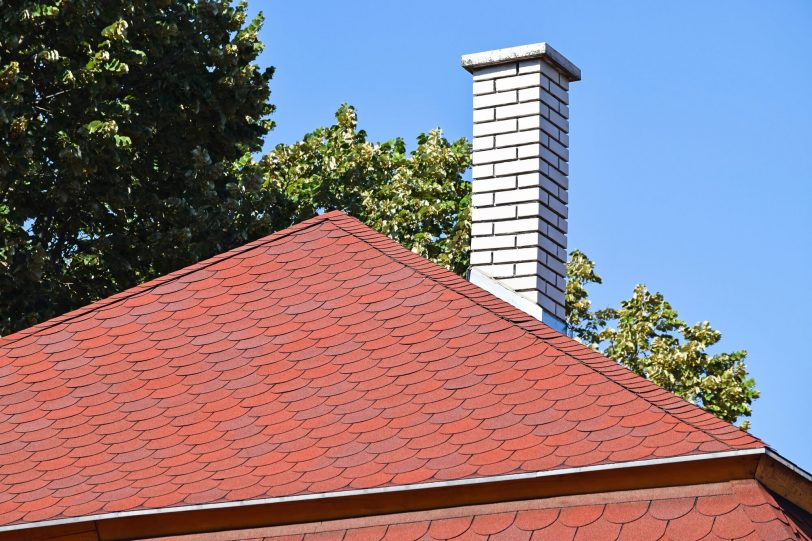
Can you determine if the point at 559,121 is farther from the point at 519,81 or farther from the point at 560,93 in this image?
the point at 519,81

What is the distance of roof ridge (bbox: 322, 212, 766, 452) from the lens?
8.92m

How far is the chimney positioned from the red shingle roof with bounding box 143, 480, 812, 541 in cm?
373

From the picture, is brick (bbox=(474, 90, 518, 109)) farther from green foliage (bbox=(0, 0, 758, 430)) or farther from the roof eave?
green foliage (bbox=(0, 0, 758, 430))

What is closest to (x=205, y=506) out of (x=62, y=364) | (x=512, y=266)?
(x=62, y=364)

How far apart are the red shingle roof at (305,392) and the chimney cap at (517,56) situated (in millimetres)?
Answer: 1895

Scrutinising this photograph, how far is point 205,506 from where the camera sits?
925 centimetres

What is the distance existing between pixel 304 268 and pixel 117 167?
9812 millimetres

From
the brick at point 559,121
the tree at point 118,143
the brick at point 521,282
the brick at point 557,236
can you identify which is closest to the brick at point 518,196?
the brick at point 557,236

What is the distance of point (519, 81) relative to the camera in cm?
1320

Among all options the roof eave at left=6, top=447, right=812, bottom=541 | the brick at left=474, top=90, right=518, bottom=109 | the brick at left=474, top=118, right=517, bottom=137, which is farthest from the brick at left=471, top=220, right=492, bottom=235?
the roof eave at left=6, top=447, right=812, bottom=541

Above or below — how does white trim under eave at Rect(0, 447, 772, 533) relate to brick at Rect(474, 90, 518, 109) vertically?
below

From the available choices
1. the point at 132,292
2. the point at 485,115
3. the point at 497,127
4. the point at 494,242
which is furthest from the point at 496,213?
the point at 132,292

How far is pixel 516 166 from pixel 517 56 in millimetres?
1090

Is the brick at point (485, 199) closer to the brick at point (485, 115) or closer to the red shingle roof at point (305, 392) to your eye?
the brick at point (485, 115)
